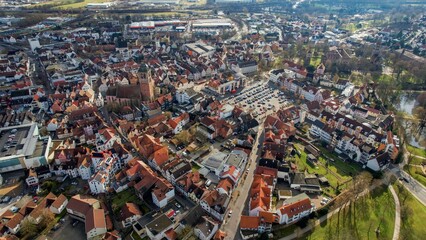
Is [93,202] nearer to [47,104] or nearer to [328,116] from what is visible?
[47,104]

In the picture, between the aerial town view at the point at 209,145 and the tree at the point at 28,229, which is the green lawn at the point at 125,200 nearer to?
the aerial town view at the point at 209,145

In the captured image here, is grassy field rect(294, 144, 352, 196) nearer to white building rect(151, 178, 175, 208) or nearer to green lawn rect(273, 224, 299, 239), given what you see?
green lawn rect(273, 224, 299, 239)

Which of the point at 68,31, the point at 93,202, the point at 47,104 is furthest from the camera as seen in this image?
the point at 68,31

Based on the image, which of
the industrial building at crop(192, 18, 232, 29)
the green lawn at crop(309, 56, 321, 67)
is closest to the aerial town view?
the green lawn at crop(309, 56, 321, 67)

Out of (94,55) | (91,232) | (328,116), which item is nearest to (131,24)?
(94,55)

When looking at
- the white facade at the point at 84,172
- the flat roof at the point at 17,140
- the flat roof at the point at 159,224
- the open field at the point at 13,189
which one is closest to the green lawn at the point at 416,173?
the flat roof at the point at 159,224

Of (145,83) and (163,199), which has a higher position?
(145,83)

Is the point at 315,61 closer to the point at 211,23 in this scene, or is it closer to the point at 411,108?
the point at 411,108

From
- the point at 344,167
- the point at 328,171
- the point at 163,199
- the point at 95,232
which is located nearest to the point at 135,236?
the point at 95,232
